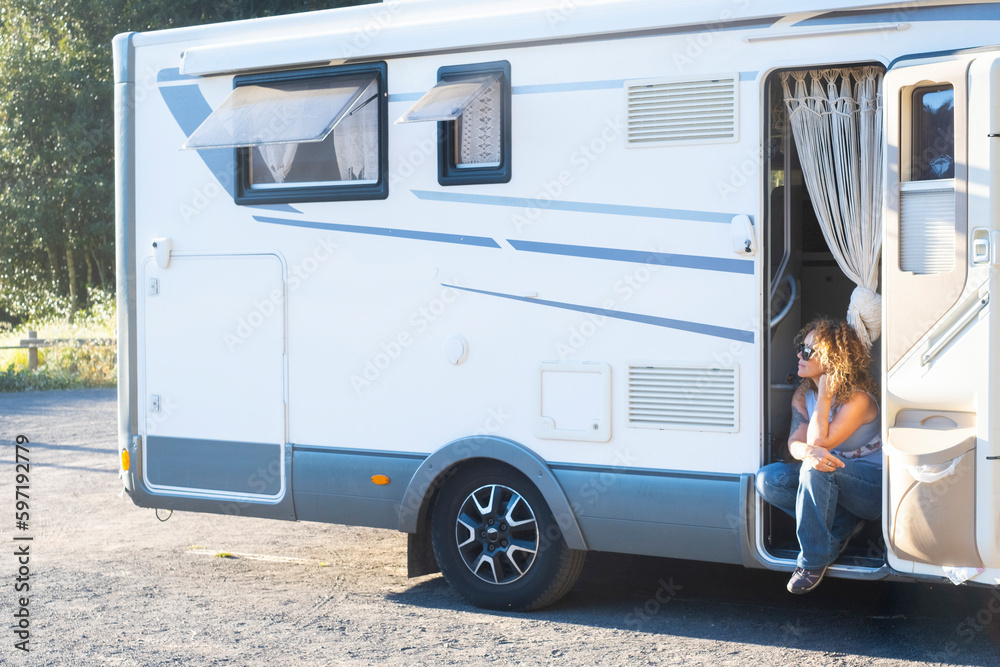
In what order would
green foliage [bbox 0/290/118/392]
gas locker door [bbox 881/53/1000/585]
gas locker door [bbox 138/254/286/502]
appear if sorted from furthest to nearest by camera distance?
green foliage [bbox 0/290/118/392], gas locker door [bbox 138/254/286/502], gas locker door [bbox 881/53/1000/585]

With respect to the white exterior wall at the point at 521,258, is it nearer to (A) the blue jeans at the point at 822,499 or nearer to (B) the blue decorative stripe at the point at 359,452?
(B) the blue decorative stripe at the point at 359,452

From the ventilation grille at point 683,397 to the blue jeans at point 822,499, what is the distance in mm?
315

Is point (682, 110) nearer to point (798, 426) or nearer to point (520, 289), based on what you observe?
point (520, 289)

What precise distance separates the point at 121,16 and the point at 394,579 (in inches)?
838

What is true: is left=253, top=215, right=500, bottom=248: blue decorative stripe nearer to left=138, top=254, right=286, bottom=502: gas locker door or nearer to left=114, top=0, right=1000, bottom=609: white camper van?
left=114, top=0, right=1000, bottom=609: white camper van

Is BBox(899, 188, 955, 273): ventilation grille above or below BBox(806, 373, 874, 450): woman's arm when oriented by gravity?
above

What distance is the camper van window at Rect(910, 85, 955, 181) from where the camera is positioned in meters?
4.35

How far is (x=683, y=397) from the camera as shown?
4914 mm

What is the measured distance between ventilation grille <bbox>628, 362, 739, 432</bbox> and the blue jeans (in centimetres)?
32

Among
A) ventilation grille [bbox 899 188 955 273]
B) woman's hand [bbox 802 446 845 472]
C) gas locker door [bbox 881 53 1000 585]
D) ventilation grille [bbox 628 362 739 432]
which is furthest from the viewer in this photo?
ventilation grille [bbox 628 362 739 432]

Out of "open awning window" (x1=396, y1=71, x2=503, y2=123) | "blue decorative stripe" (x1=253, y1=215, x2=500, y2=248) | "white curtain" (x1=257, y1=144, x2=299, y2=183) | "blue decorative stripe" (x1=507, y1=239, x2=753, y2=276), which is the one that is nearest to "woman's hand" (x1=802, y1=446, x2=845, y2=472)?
"blue decorative stripe" (x1=507, y1=239, x2=753, y2=276)

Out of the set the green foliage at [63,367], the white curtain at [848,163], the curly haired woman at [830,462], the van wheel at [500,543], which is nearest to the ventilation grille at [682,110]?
the white curtain at [848,163]

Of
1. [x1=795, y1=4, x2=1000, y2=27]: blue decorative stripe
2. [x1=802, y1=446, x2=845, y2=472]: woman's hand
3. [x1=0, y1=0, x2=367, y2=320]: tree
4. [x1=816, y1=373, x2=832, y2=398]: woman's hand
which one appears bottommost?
[x1=802, y1=446, x2=845, y2=472]: woman's hand

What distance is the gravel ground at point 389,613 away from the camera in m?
4.79
